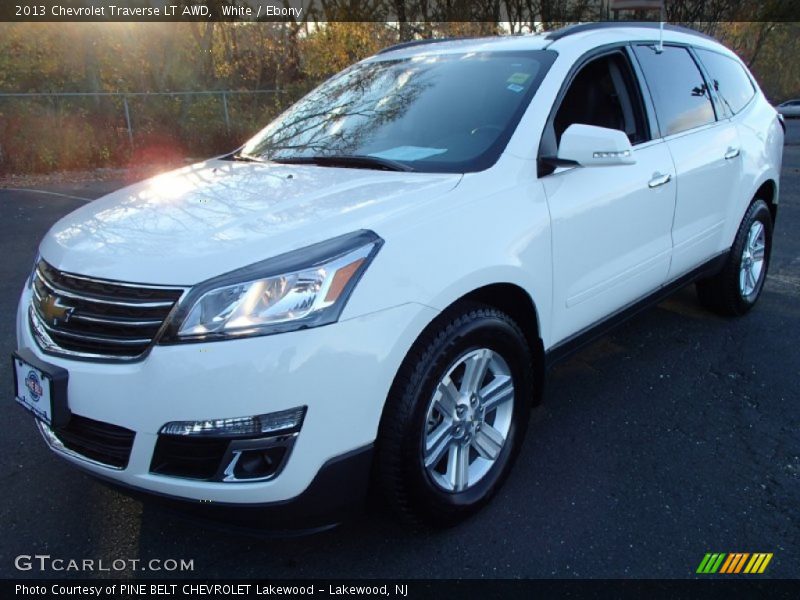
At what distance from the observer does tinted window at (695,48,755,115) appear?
4250 millimetres

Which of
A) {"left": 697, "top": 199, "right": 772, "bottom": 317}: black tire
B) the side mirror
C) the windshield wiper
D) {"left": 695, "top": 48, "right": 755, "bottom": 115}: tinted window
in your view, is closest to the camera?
the side mirror

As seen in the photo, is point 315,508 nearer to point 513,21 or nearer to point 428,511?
point 428,511

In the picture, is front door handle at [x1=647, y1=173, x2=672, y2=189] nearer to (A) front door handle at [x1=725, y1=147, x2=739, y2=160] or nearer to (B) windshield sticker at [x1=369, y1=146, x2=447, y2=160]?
(A) front door handle at [x1=725, y1=147, x2=739, y2=160]

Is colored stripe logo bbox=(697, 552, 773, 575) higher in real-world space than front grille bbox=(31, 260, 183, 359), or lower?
lower

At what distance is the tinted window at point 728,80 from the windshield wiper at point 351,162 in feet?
8.34

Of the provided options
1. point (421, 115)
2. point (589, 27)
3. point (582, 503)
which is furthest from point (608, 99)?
point (582, 503)

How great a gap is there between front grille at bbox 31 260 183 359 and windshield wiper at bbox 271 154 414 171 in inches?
45.5

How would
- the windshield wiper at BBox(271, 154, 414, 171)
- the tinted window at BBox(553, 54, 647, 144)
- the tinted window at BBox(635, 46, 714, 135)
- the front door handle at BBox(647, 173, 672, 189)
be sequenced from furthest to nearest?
the tinted window at BBox(635, 46, 714, 135)
the front door handle at BBox(647, 173, 672, 189)
the tinted window at BBox(553, 54, 647, 144)
the windshield wiper at BBox(271, 154, 414, 171)

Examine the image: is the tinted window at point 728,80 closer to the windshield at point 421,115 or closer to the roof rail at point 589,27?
the roof rail at point 589,27

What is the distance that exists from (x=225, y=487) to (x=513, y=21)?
101 ft

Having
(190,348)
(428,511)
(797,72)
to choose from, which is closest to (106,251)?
(190,348)

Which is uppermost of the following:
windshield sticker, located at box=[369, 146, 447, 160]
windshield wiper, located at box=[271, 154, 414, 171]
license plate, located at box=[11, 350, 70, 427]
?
windshield sticker, located at box=[369, 146, 447, 160]

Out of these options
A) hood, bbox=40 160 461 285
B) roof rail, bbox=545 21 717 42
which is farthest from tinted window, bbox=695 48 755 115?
hood, bbox=40 160 461 285

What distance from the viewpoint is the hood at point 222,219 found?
2.04 meters
